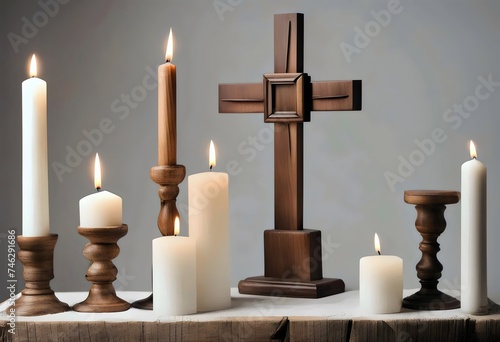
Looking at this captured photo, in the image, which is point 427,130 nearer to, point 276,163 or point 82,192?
point 276,163

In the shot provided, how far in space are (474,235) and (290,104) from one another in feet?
1.15

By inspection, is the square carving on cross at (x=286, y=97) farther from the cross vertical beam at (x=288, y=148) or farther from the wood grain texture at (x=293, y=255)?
the wood grain texture at (x=293, y=255)

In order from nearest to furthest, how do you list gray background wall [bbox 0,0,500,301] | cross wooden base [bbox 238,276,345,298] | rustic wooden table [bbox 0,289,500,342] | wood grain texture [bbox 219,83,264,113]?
rustic wooden table [bbox 0,289,500,342]
cross wooden base [bbox 238,276,345,298]
wood grain texture [bbox 219,83,264,113]
gray background wall [bbox 0,0,500,301]

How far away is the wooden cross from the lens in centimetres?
127

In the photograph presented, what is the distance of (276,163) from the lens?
1.31 metres

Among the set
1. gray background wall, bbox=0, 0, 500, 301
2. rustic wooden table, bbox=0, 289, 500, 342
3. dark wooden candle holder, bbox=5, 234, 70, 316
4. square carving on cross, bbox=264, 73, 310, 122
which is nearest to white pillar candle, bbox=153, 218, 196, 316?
rustic wooden table, bbox=0, 289, 500, 342

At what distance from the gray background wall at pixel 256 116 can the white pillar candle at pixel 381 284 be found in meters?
0.72

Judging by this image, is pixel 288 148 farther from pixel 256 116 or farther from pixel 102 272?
pixel 256 116

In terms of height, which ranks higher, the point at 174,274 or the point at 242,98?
the point at 242,98

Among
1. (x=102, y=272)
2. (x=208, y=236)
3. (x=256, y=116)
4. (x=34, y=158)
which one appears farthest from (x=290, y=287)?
(x=256, y=116)

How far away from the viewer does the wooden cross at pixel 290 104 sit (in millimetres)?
1274

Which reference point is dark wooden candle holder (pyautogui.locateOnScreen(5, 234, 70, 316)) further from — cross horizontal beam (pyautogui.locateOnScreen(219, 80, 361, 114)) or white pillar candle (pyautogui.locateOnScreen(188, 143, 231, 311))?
cross horizontal beam (pyautogui.locateOnScreen(219, 80, 361, 114))

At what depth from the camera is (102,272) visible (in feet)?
3.76

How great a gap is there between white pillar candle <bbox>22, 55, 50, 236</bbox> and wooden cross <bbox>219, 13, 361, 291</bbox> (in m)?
0.34
